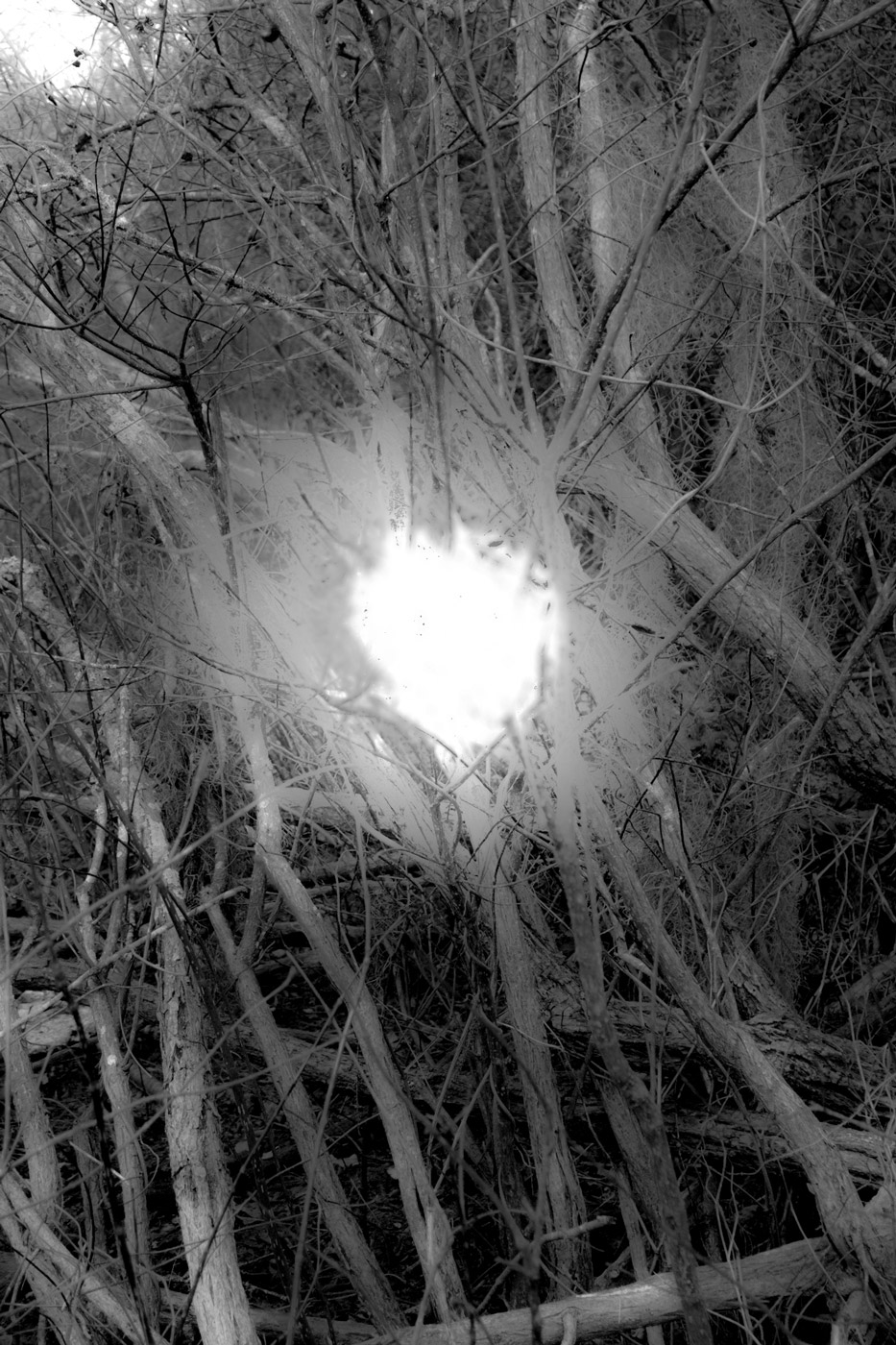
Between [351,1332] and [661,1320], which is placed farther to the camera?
[351,1332]

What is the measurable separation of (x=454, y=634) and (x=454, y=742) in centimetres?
24

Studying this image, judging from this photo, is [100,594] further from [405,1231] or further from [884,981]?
[884,981]

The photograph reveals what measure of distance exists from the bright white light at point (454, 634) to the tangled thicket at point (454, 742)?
72 millimetres

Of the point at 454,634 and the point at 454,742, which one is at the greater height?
the point at 454,634

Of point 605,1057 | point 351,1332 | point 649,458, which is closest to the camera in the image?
point 605,1057

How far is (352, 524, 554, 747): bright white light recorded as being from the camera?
2.07 m

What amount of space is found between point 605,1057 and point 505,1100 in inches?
42.2

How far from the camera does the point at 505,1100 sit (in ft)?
9.07

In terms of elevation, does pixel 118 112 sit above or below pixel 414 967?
above

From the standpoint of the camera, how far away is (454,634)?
2.17 m

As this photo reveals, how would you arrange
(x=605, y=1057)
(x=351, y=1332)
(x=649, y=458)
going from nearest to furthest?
(x=605, y=1057) → (x=351, y=1332) → (x=649, y=458)

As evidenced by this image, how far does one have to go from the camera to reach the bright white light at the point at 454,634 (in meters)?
2.07

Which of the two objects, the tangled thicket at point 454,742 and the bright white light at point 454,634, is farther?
the tangled thicket at point 454,742

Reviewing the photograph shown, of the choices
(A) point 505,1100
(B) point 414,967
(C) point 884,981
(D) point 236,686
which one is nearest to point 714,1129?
(A) point 505,1100
